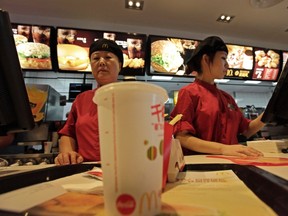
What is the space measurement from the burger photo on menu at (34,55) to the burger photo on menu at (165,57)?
1482 millimetres

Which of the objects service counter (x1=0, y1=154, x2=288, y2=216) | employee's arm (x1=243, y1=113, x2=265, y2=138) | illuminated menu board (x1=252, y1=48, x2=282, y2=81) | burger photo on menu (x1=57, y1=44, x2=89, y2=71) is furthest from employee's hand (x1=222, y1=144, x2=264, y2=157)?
illuminated menu board (x1=252, y1=48, x2=282, y2=81)

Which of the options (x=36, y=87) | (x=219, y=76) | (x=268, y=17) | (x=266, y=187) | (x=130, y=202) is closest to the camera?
(x=130, y=202)

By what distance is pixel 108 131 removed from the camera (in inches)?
13.4

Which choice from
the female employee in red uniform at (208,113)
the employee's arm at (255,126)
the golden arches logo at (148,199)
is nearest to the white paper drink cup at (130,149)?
the golden arches logo at (148,199)

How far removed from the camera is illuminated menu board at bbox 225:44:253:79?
139 inches

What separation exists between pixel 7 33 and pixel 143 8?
9.19ft

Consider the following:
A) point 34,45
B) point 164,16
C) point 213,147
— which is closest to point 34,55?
point 34,45

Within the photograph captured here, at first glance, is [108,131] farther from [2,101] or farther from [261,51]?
[261,51]

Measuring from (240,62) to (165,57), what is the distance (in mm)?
1316

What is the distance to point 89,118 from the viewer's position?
1.27 metres

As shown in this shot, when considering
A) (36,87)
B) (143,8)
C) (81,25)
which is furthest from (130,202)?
(81,25)

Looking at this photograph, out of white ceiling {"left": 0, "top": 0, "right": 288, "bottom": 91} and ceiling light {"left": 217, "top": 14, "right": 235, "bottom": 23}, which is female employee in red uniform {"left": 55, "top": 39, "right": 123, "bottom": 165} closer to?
white ceiling {"left": 0, "top": 0, "right": 288, "bottom": 91}

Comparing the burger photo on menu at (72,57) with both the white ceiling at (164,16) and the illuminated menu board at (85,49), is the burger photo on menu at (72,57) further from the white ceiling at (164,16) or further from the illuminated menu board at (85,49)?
the white ceiling at (164,16)

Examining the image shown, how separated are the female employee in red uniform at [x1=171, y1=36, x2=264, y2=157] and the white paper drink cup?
83cm
